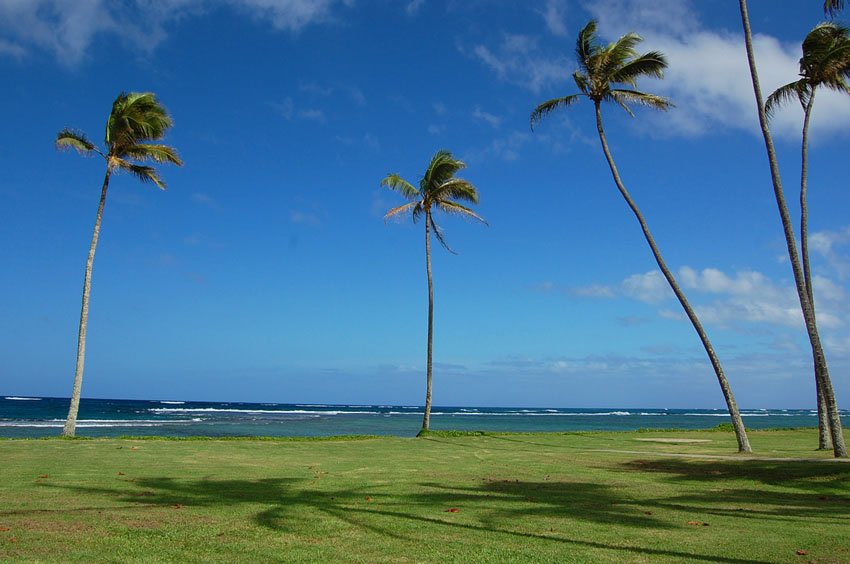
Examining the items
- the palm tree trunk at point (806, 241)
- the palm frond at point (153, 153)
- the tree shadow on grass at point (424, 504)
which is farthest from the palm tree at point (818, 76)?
the palm frond at point (153, 153)

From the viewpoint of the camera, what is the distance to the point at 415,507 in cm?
1003

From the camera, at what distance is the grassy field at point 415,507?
23.7 feet

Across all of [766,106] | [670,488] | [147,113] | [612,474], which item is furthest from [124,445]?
[766,106]

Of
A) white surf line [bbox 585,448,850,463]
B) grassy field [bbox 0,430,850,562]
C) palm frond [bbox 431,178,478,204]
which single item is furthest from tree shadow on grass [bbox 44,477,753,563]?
palm frond [bbox 431,178,478,204]

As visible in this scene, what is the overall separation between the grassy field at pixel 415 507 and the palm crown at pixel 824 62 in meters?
11.1

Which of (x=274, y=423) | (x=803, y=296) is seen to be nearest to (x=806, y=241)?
(x=803, y=296)

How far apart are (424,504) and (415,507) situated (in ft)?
1.04

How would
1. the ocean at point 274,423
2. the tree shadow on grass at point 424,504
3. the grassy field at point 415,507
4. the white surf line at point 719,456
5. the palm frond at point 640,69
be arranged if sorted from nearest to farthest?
the grassy field at point 415,507 < the tree shadow on grass at point 424,504 < the white surf line at point 719,456 < the palm frond at point 640,69 < the ocean at point 274,423

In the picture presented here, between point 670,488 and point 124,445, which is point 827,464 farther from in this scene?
point 124,445

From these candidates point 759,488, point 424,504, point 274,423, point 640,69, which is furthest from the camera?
point 274,423

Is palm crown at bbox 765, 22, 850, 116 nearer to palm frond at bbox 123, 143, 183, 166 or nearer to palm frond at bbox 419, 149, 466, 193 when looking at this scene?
palm frond at bbox 419, 149, 466, 193

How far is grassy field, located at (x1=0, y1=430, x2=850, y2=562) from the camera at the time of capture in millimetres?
7211

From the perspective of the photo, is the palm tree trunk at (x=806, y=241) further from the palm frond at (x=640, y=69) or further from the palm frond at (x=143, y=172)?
the palm frond at (x=143, y=172)

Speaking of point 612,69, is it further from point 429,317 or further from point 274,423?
point 274,423
